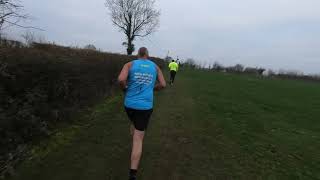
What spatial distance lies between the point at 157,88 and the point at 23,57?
10.4 ft

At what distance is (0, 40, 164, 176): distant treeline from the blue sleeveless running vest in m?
2.26

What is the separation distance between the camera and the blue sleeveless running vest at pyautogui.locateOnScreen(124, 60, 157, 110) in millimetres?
7406

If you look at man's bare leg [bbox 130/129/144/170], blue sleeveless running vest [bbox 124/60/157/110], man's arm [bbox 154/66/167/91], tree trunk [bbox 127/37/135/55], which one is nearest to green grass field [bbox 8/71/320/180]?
man's bare leg [bbox 130/129/144/170]

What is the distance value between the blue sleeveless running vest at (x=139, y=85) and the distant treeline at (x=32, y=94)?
2.26 m

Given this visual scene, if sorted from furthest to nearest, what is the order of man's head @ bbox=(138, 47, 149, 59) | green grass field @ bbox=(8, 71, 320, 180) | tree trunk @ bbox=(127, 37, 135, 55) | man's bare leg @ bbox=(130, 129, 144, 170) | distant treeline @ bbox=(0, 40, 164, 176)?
tree trunk @ bbox=(127, 37, 135, 55)
distant treeline @ bbox=(0, 40, 164, 176)
green grass field @ bbox=(8, 71, 320, 180)
man's head @ bbox=(138, 47, 149, 59)
man's bare leg @ bbox=(130, 129, 144, 170)

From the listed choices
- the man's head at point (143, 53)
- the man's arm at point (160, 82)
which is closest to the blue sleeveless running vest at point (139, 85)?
the man's head at point (143, 53)

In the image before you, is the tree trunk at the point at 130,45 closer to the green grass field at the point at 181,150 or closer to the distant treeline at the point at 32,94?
the green grass field at the point at 181,150

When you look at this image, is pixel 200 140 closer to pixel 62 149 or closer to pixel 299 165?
pixel 299 165

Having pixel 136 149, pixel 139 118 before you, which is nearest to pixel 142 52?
pixel 139 118

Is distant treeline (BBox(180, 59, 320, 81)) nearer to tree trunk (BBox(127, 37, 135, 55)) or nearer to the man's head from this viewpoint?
tree trunk (BBox(127, 37, 135, 55))

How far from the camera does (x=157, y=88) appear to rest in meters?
7.90

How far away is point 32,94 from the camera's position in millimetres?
9453

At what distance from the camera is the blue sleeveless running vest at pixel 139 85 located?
7.41 meters

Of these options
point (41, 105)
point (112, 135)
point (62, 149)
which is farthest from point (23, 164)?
point (112, 135)
